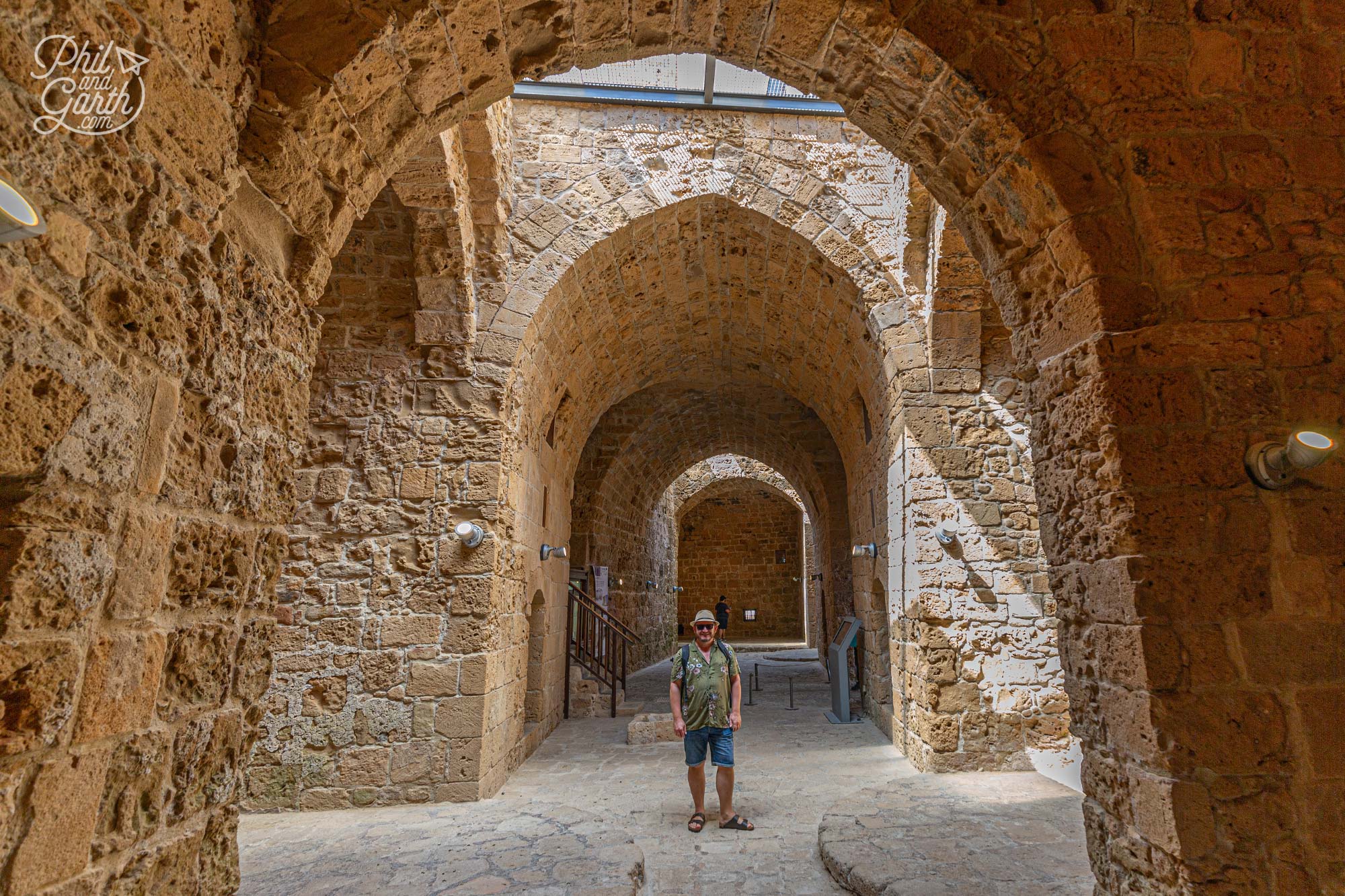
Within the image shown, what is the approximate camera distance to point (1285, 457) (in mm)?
1986

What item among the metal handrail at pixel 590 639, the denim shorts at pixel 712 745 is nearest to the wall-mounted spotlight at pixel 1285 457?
the denim shorts at pixel 712 745

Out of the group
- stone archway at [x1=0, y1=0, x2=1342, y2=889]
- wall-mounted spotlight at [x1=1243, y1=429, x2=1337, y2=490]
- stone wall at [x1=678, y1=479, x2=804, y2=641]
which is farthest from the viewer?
stone wall at [x1=678, y1=479, x2=804, y2=641]

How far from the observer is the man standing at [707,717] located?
13.7ft

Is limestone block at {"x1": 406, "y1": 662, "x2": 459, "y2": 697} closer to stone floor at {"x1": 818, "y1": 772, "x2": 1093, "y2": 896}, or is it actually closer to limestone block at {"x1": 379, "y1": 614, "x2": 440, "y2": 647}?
limestone block at {"x1": 379, "y1": 614, "x2": 440, "y2": 647}

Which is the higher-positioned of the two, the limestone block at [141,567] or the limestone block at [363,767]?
the limestone block at [141,567]

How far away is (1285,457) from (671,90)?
17.8 ft

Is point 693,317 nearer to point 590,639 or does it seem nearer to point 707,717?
point 590,639

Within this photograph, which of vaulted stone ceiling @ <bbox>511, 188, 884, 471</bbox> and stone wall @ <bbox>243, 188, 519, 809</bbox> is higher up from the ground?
vaulted stone ceiling @ <bbox>511, 188, 884, 471</bbox>

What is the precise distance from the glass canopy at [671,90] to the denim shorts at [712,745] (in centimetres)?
507

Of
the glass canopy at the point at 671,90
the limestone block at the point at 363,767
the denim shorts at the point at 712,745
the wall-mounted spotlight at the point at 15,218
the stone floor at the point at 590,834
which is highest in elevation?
the glass canopy at the point at 671,90

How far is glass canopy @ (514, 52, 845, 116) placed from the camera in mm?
5930

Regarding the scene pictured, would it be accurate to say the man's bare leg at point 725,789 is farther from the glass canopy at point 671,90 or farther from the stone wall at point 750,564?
the stone wall at point 750,564

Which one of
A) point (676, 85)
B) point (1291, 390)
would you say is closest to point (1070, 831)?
point (1291, 390)

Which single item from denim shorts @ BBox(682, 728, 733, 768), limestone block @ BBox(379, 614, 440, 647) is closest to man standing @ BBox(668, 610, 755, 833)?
denim shorts @ BBox(682, 728, 733, 768)
